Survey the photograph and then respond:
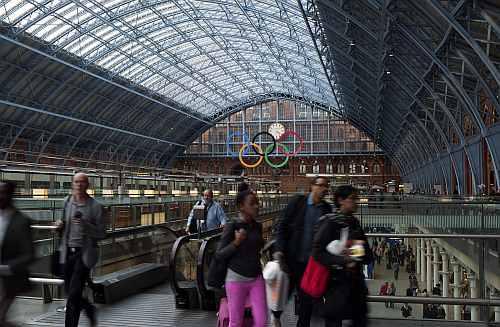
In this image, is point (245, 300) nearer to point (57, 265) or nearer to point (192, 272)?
point (57, 265)

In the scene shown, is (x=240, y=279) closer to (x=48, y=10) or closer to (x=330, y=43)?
(x=330, y=43)

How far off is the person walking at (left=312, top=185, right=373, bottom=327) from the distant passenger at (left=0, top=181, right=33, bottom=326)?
2.32m

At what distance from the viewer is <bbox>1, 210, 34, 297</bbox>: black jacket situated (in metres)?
4.62

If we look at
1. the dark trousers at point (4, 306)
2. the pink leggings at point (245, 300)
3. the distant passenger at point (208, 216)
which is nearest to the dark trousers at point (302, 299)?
the pink leggings at point (245, 300)

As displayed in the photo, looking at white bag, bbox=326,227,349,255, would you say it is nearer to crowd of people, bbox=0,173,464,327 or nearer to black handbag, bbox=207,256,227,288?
crowd of people, bbox=0,173,464,327

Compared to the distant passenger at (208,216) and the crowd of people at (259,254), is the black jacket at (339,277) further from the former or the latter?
the distant passenger at (208,216)

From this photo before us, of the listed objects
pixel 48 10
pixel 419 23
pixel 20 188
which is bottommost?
pixel 20 188

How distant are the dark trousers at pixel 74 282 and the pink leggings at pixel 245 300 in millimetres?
1631

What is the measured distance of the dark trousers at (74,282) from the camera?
19.4ft

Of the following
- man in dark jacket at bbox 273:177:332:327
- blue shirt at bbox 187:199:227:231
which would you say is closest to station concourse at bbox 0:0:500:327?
blue shirt at bbox 187:199:227:231

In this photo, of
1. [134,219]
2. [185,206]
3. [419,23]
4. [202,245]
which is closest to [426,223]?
[419,23]

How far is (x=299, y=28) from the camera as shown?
158ft

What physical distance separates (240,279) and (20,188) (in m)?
13.2

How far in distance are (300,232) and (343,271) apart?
3.38 feet
